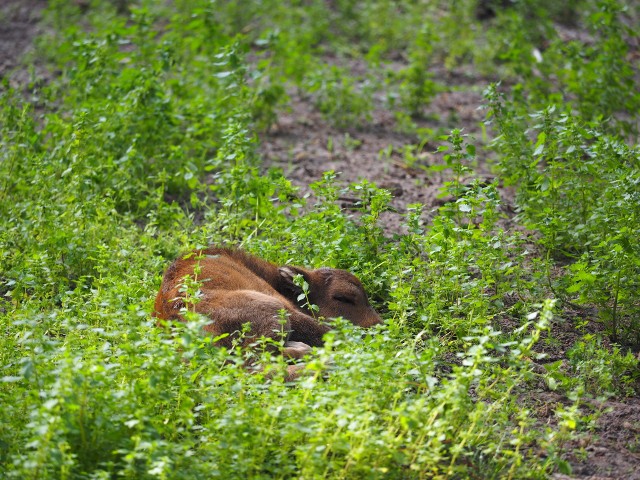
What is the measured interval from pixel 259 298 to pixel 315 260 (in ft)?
3.38

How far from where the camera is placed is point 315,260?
24.4 feet

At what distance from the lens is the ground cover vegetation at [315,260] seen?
4.66m

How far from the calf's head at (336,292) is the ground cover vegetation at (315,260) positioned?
0.25 m

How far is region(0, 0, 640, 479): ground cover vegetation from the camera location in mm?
4664

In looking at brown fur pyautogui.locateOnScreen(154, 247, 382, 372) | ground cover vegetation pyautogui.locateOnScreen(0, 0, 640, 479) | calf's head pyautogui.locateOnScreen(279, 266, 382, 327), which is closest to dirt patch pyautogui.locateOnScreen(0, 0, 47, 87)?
ground cover vegetation pyautogui.locateOnScreen(0, 0, 640, 479)

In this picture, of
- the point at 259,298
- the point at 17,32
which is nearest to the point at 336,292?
the point at 259,298

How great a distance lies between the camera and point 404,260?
6.89 meters

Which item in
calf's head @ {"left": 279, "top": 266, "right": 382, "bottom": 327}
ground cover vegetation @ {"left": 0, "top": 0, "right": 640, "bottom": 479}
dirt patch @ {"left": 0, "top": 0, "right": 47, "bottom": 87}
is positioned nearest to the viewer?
ground cover vegetation @ {"left": 0, "top": 0, "right": 640, "bottom": 479}

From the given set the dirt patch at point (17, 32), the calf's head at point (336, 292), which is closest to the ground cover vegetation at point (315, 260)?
the calf's head at point (336, 292)

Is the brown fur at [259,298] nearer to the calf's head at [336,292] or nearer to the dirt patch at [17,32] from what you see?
the calf's head at [336,292]

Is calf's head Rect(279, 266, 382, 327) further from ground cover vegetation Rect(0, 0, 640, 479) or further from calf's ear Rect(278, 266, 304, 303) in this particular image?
ground cover vegetation Rect(0, 0, 640, 479)

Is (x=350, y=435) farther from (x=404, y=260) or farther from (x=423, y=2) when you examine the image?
(x=423, y=2)

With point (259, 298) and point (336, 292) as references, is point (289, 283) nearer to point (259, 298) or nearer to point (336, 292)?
point (336, 292)

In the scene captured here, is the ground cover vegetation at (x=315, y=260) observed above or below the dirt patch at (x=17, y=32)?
below
